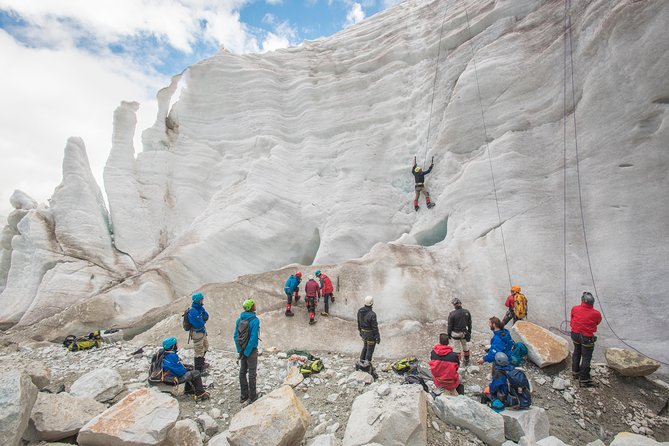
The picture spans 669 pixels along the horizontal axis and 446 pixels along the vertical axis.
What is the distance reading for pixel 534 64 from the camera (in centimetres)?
1348

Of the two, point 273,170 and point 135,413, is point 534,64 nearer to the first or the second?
point 273,170

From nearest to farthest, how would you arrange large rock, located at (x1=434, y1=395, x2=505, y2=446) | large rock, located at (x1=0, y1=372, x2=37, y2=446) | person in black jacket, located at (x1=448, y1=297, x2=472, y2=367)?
large rock, located at (x1=0, y1=372, x2=37, y2=446), large rock, located at (x1=434, y1=395, x2=505, y2=446), person in black jacket, located at (x1=448, y1=297, x2=472, y2=367)

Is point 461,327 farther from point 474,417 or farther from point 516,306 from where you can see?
point 474,417

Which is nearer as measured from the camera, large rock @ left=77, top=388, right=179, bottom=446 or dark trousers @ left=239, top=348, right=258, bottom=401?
large rock @ left=77, top=388, right=179, bottom=446

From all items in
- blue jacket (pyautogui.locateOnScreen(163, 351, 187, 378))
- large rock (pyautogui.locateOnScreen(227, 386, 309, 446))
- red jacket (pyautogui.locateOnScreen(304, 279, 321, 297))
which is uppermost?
red jacket (pyautogui.locateOnScreen(304, 279, 321, 297))

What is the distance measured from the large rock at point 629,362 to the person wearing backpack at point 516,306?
184 centimetres

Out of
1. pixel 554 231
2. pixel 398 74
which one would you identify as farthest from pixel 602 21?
pixel 398 74

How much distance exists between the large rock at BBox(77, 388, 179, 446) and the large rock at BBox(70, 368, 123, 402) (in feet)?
6.55

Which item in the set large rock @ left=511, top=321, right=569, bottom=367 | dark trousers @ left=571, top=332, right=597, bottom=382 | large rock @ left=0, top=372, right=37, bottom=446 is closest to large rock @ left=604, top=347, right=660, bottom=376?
dark trousers @ left=571, top=332, right=597, bottom=382

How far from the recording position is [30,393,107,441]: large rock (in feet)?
16.7

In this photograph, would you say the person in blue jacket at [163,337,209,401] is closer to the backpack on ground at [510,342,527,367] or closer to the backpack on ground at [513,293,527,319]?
the backpack on ground at [510,342,527,367]

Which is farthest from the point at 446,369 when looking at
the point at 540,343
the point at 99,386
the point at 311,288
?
the point at 99,386

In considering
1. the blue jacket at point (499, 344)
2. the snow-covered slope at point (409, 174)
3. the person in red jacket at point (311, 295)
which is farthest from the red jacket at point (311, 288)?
the blue jacket at point (499, 344)

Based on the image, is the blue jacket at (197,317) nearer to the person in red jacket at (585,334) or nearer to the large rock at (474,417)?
the large rock at (474,417)
